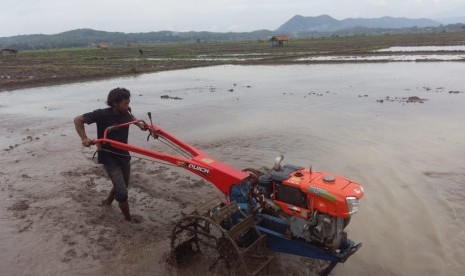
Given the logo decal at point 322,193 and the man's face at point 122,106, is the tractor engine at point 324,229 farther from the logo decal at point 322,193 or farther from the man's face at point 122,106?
the man's face at point 122,106

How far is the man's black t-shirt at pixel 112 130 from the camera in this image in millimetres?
5461

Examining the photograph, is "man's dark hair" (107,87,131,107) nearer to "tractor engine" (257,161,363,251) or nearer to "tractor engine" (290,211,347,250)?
"tractor engine" (257,161,363,251)

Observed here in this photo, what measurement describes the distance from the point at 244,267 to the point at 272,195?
0.81 meters

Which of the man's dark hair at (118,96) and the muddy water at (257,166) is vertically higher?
the man's dark hair at (118,96)

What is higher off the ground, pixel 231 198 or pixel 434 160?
pixel 231 198

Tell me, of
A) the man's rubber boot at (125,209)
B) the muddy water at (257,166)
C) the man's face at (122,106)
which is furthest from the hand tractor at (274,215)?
the man's rubber boot at (125,209)

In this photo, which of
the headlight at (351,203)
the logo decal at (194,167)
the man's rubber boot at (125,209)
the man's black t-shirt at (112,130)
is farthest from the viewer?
the man's rubber boot at (125,209)

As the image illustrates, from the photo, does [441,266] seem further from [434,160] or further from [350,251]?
[434,160]

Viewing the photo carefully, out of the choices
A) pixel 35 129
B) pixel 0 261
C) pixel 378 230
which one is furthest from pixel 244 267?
pixel 35 129

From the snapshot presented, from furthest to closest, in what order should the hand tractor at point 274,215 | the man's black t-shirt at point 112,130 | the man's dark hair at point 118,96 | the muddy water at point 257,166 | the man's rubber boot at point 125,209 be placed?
the man's rubber boot at point 125,209 < the man's black t-shirt at point 112,130 < the man's dark hair at point 118,96 < the muddy water at point 257,166 < the hand tractor at point 274,215

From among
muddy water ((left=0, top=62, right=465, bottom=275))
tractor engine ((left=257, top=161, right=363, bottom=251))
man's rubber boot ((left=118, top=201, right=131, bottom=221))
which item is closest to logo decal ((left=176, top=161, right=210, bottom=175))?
tractor engine ((left=257, top=161, right=363, bottom=251))

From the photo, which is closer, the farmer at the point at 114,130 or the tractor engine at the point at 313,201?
the tractor engine at the point at 313,201

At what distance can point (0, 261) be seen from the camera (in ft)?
17.1

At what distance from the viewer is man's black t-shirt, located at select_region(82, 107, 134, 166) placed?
5461mm
